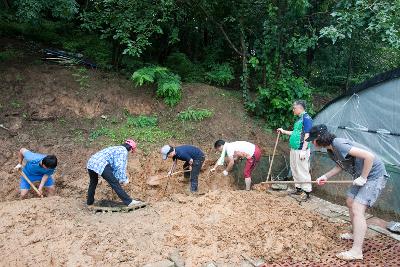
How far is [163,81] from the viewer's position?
9172mm

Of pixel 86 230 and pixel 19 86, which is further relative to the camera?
pixel 19 86

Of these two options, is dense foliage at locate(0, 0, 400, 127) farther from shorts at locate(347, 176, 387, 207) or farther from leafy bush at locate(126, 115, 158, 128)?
shorts at locate(347, 176, 387, 207)

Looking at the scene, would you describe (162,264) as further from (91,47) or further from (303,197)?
(91,47)

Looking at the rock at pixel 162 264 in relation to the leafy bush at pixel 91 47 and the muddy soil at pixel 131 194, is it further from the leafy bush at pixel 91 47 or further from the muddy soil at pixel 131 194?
the leafy bush at pixel 91 47

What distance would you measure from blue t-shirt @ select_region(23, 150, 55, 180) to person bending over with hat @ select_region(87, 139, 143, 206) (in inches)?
46.2

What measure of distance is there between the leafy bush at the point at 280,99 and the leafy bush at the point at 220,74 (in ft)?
4.36

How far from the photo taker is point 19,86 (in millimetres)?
8773

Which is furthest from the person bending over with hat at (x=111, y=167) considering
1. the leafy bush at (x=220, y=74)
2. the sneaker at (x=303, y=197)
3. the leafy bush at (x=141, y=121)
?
the leafy bush at (x=220, y=74)

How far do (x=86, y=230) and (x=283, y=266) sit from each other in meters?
2.71

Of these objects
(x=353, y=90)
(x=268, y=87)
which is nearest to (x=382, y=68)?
(x=268, y=87)

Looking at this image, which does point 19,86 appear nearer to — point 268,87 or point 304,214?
point 268,87

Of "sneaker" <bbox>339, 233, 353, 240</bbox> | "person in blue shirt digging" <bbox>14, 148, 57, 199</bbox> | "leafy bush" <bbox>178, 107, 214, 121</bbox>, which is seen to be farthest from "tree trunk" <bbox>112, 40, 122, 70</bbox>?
"sneaker" <bbox>339, 233, 353, 240</bbox>

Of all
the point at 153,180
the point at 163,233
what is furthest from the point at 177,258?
the point at 153,180

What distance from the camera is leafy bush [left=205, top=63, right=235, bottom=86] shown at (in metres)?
10.3
